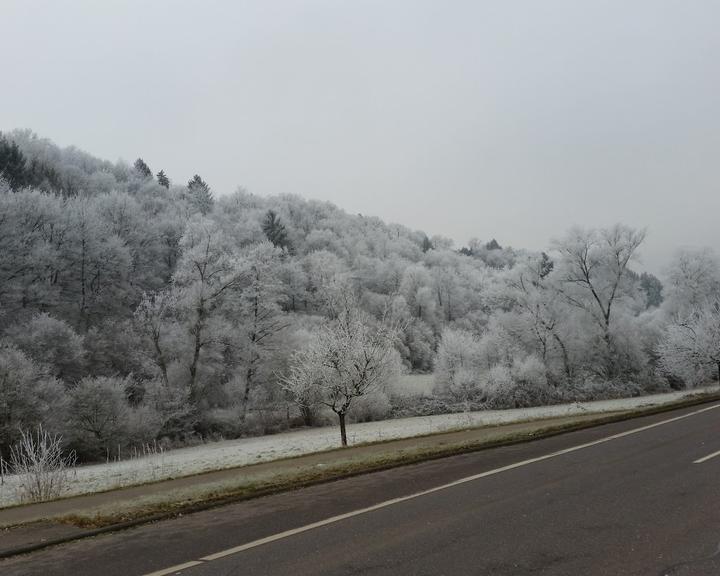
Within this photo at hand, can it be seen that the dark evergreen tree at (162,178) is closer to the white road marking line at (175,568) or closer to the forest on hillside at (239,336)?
the forest on hillside at (239,336)

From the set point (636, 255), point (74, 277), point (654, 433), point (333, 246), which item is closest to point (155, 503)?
point (654, 433)

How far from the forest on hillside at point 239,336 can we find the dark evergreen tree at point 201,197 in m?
33.6

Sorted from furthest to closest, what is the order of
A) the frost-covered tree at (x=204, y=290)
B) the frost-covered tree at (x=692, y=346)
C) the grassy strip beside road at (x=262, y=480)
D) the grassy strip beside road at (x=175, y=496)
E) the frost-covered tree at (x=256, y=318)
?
the frost-covered tree at (x=256, y=318)
the frost-covered tree at (x=204, y=290)
the frost-covered tree at (x=692, y=346)
the grassy strip beside road at (x=262, y=480)
the grassy strip beside road at (x=175, y=496)

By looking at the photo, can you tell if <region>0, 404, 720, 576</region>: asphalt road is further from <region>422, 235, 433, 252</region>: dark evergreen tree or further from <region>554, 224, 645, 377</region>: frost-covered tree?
<region>422, 235, 433, 252</region>: dark evergreen tree

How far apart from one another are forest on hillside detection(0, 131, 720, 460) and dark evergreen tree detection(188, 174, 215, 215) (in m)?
33.6

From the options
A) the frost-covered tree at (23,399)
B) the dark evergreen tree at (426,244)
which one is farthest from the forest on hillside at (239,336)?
the dark evergreen tree at (426,244)

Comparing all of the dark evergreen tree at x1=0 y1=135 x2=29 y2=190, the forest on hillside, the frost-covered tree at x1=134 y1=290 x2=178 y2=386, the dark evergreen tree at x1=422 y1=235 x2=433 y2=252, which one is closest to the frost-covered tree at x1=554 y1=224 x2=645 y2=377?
the forest on hillside

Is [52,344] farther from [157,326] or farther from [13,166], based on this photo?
[13,166]

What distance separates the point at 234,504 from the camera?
9.25 metres

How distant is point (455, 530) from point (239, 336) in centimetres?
3718

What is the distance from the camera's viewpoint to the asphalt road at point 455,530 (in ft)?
18.0

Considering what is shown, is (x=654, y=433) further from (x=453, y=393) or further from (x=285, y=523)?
(x=453, y=393)

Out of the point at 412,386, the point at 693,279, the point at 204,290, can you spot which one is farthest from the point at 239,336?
the point at 693,279

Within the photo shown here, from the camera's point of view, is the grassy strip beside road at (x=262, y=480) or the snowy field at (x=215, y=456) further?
the snowy field at (x=215, y=456)
